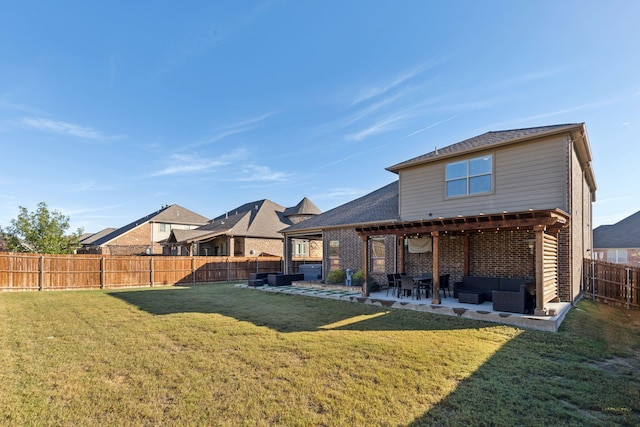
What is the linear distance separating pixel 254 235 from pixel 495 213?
1867 cm

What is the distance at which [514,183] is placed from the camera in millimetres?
10070

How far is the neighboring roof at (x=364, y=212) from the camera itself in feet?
46.2

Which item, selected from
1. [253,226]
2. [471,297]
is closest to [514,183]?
[471,297]

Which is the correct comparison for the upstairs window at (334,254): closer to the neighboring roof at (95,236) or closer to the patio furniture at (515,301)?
the patio furniture at (515,301)

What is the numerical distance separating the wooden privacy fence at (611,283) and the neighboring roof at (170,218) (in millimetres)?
35657

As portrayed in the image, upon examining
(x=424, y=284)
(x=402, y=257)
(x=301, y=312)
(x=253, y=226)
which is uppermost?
(x=253, y=226)

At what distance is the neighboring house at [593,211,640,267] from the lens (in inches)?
966

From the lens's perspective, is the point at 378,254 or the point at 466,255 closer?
the point at 466,255

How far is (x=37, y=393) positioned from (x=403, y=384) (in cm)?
453

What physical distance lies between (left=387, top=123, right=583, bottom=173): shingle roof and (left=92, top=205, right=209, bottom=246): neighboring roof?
30822 millimetres

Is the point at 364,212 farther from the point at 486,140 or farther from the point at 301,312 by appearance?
the point at 301,312

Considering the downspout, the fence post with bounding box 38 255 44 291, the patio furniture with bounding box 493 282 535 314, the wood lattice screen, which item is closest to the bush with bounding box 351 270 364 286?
the patio furniture with bounding box 493 282 535 314

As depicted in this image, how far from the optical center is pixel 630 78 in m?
10.4

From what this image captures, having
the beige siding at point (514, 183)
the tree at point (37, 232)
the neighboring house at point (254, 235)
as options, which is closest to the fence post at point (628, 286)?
the beige siding at point (514, 183)
